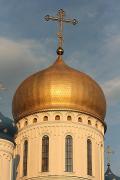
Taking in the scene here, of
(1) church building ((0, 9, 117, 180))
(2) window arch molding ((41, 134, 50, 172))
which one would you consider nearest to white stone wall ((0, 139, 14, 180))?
(1) church building ((0, 9, 117, 180))

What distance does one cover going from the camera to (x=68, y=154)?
27.0m

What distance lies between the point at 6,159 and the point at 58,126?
3739 mm

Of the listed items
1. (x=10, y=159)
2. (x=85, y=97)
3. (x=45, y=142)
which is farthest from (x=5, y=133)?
(x=85, y=97)

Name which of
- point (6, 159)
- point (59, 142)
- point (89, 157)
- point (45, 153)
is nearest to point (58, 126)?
point (59, 142)

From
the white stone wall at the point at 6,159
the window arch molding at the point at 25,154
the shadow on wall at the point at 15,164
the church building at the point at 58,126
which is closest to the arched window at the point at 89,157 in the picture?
the church building at the point at 58,126

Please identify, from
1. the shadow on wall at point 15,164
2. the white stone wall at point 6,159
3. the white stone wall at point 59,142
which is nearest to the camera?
the white stone wall at point 6,159

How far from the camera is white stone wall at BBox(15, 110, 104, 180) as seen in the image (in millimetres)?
26672

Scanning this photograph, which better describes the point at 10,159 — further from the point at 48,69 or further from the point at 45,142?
the point at 48,69

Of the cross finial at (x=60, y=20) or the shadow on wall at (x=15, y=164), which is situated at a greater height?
the cross finial at (x=60, y=20)

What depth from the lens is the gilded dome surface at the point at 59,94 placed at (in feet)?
90.7

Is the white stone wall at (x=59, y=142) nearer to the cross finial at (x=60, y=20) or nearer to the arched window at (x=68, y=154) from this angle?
the arched window at (x=68, y=154)

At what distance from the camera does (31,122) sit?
27.9 metres

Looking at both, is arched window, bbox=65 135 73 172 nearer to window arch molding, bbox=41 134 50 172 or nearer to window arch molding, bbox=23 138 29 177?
window arch molding, bbox=41 134 50 172

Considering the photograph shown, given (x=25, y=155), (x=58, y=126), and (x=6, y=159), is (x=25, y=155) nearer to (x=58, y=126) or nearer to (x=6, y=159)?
(x=58, y=126)
